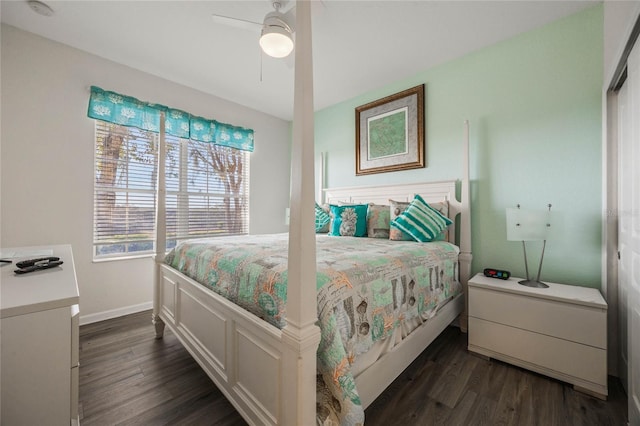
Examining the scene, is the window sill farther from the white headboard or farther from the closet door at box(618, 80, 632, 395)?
the closet door at box(618, 80, 632, 395)

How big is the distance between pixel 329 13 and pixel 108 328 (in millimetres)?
3386

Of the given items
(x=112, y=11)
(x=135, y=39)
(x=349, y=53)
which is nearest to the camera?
(x=112, y=11)

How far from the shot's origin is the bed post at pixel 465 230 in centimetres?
232

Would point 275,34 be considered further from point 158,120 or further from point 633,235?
point 633,235

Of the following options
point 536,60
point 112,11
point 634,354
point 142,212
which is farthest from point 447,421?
point 112,11

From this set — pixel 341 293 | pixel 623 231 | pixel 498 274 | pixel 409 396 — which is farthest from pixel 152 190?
pixel 623 231

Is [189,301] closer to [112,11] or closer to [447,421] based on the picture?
[447,421]

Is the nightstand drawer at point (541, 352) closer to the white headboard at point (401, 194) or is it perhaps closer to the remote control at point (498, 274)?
the remote control at point (498, 274)

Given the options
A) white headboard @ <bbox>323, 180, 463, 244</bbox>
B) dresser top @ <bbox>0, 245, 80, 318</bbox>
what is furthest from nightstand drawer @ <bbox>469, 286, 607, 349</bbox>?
dresser top @ <bbox>0, 245, 80, 318</bbox>

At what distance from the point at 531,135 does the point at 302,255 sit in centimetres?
242

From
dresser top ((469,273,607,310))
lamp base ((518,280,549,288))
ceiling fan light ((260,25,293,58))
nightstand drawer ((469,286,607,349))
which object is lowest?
nightstand drawer ((469,286,607,349))

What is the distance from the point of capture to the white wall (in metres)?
2.17

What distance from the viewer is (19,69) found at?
2.20m

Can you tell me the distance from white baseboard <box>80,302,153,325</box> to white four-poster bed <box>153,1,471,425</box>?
2.95ft
